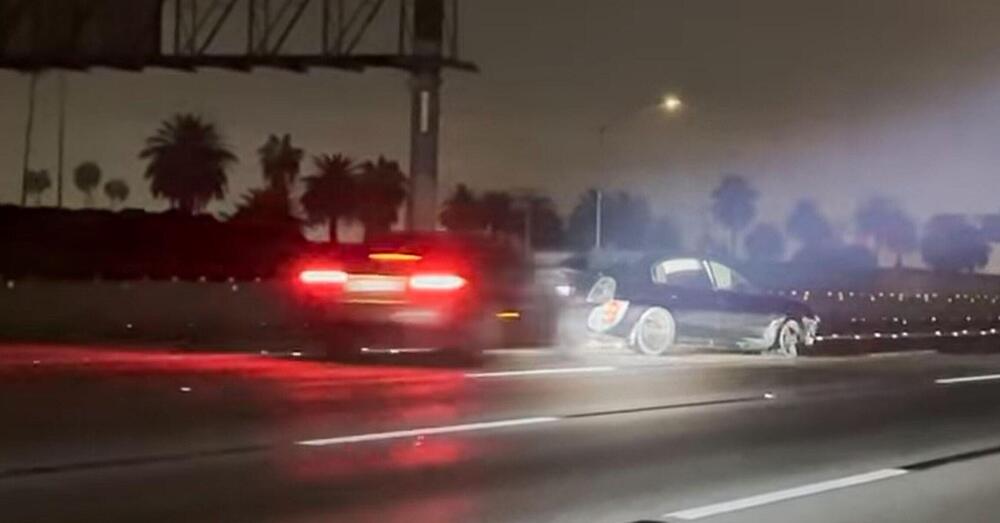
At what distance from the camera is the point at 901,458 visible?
56.4ft

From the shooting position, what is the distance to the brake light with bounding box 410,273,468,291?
2703cm

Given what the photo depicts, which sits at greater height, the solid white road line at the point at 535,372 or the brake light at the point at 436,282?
the brake light at the point at 436,282

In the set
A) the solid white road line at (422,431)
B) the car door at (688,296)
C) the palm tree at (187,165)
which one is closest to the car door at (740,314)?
the car door at (688,296)

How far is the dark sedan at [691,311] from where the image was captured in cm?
3180

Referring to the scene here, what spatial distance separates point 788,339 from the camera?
110 ft

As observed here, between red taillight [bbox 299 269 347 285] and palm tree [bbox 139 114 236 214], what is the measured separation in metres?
63.5

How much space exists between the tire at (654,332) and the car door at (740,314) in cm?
116

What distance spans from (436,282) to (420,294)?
0.27 meters

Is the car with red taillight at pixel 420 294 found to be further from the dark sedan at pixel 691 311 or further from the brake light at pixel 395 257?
the dark sedan at pixel 691 311

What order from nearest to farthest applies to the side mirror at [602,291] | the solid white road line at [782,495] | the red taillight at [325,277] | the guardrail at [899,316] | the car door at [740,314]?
1. the solid white road line at [782,495]
2. the red taillight at [325,277]
3. the side mirror at [602,291]
4. the car door at [740,314]
5. the guardrail at [899,316]

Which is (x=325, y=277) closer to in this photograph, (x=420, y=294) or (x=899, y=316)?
(x=420, y=294)

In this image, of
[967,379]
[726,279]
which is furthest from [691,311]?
[967,379]

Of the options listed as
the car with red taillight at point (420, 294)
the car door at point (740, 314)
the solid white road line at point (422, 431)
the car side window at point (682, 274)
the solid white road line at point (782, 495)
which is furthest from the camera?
the car door at point (740, 314)

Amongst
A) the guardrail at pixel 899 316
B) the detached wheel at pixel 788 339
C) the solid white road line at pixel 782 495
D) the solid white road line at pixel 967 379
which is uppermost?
the guardrail at pixel 899 316
